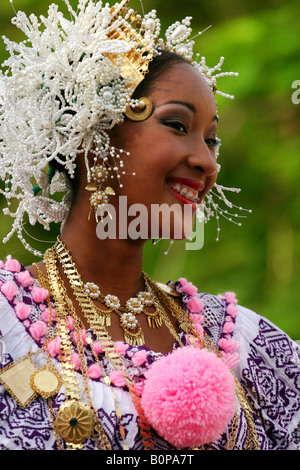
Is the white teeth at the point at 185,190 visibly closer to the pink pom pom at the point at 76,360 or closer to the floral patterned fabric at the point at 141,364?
the floral patterned fabric at the point at 141,364

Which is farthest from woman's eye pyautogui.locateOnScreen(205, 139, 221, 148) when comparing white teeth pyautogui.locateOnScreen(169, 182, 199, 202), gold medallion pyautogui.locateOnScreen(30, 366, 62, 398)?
gold medallion pyautogui.locateOnScreen(30, 366, 62, 398)

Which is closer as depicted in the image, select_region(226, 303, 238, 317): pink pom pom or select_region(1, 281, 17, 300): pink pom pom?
select_region(1, 281, 17, 300): pink pom pom

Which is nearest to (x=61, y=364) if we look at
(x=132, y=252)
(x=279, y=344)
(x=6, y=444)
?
(x=6, y=444)

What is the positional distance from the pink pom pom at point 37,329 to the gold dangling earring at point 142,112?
0.79 m

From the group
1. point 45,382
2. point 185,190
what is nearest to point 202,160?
point 185,190

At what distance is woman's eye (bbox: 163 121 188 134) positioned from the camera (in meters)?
2.70

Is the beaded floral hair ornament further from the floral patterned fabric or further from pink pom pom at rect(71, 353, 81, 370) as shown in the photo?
pink pom pom at rect(71, 353, 81, 370)

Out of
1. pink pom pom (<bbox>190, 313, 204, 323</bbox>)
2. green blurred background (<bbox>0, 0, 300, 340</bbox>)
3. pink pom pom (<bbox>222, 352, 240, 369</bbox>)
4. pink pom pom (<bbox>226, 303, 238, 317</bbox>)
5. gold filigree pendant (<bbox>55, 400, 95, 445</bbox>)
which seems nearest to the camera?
gold filigree pendant (<bbox>55, 400, 95, 445</bbox>)

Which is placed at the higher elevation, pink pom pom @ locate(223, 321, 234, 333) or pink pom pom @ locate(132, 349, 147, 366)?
pink pom pom @ locate(223, 321, 234, 333)

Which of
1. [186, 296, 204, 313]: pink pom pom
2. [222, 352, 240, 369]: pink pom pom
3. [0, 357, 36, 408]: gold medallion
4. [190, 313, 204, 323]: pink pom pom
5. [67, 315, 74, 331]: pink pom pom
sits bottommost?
[0, 357, 36, 408]: gold medallion

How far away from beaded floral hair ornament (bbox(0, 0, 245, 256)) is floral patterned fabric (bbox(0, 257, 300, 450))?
354mm

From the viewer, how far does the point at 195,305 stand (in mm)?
3049

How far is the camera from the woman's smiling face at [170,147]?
8.75ft

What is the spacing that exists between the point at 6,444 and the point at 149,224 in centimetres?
90
